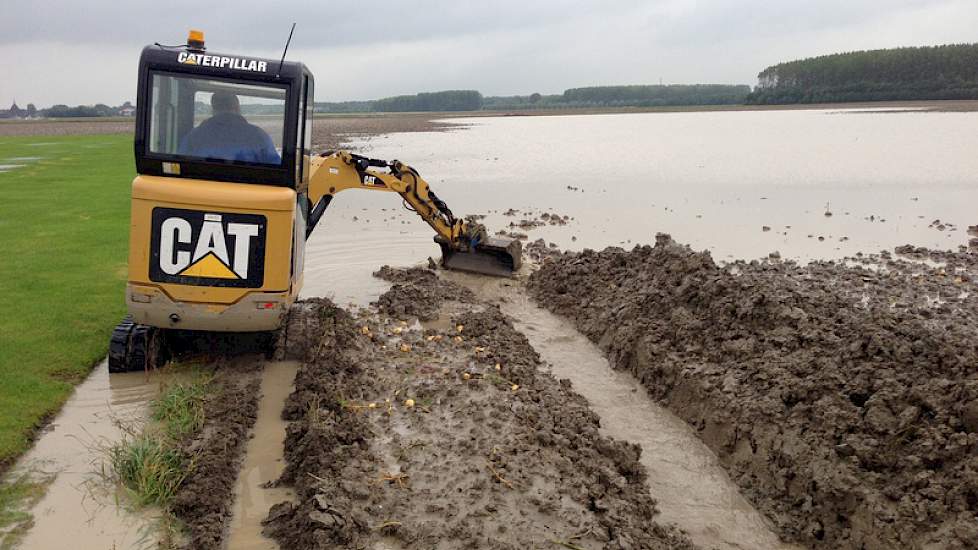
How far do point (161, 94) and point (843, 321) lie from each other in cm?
697

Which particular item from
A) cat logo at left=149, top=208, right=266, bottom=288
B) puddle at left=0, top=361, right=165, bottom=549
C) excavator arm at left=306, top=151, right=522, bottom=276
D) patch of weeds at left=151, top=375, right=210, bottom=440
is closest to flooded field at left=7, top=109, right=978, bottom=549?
puddle at left=0, top=361, right=165, bottom=549

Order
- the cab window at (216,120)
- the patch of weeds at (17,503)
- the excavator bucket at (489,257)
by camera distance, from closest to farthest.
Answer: the patch of weeds at (17,503)
the cab window at (216,120)
the excavator bucket at (489,257)

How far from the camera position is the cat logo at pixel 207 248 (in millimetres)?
6793

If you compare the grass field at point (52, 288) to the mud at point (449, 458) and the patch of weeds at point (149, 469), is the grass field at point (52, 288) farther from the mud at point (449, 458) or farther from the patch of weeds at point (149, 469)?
the mud at point (449, 458)

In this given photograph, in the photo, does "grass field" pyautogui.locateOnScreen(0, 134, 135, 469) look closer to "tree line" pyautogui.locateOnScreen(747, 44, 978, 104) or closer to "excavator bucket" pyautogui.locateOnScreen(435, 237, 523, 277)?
"excavator bucket" pyautogui.locateOnScreen(435, 237, 523, 277)

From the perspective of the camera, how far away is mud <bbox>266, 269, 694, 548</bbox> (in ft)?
15.4

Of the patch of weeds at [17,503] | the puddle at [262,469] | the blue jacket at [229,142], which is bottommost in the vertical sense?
the patch of weeds at [17,503]

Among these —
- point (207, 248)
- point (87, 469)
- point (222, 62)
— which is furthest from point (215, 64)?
point (87, 469)

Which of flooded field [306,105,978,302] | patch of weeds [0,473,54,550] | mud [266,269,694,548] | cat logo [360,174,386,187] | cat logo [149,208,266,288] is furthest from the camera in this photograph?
flooded field [306,105,978,302]

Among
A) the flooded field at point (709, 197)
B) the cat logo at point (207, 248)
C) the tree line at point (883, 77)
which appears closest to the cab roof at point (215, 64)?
the cat logo at point (207, 248)

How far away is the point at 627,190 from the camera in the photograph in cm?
2166

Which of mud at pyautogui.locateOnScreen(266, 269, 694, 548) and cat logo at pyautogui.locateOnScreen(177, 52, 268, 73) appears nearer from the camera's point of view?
mud at pyautogui.locateOnScreen(266, 269, 694, 548)

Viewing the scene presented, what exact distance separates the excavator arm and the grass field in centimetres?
305

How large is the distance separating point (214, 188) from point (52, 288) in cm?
528
